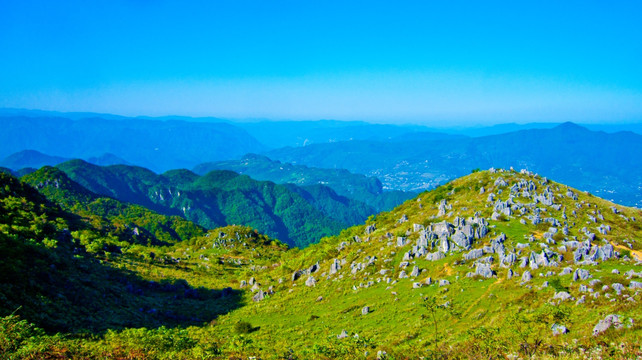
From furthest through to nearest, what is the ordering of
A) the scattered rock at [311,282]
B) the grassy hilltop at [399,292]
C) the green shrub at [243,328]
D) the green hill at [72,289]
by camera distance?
1. the scattered rock at [311,282]
2. the green shrub at [243,328]
3. the green hill at [72,289]
4. the grassy hilltop at [399,292]

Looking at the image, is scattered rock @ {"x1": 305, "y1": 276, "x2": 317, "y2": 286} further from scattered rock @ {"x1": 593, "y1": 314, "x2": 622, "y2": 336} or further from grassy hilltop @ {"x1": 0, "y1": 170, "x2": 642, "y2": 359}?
scattered rock @ {"x1": 593, "y1": 314, "x2": 622, "y2": 336}

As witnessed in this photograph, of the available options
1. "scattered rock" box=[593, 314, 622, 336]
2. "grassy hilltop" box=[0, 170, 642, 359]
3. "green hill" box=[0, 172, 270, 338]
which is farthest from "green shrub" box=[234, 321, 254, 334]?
"scattered rock" box=[593, 314, 622, 336]


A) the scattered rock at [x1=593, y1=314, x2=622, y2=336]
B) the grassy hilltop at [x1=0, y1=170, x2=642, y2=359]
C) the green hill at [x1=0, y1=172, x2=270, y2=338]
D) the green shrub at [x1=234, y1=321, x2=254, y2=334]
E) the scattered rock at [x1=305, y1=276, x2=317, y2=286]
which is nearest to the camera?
the scattered rock at [x1=593, y1=314, x2=622, y2=336]

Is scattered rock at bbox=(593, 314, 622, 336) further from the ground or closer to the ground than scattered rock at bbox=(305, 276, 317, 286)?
further from the ground

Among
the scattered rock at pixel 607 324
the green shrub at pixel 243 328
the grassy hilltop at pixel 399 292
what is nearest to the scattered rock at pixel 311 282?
the grassy hilltop at pixel 399 292

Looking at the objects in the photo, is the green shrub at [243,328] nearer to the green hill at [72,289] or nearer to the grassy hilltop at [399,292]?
the grassy hilltop at [399,292]

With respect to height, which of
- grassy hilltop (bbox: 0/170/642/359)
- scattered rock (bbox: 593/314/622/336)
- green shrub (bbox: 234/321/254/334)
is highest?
scattered rock (bbox: 593/314/622/336)

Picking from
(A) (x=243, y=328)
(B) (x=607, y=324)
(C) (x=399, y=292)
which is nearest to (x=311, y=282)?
(A) (x=243, y=328)

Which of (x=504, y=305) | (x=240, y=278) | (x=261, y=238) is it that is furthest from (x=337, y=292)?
(x=261, y=238)

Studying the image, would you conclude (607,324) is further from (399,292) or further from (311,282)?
(311,282)

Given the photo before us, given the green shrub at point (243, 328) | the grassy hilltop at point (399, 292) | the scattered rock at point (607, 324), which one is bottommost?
the green shrub at point (243, 328)

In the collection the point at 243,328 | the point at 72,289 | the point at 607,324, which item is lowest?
the point at 243,328

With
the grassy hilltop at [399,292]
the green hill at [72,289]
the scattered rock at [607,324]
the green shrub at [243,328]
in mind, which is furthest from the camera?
the green shrub at [243,328]

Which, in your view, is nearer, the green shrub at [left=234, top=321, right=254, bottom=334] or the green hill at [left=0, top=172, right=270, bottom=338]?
the green hill at [left=0, top=172, right=270, bottom=338]
